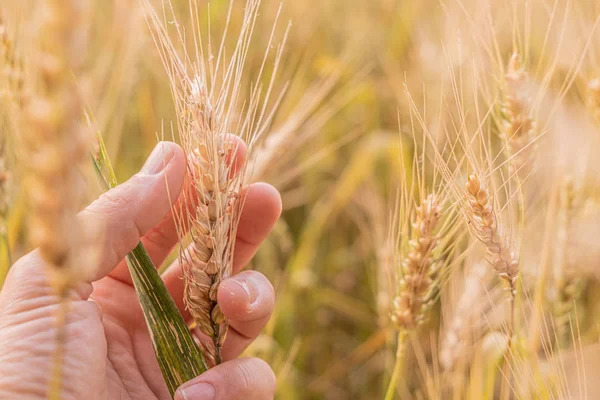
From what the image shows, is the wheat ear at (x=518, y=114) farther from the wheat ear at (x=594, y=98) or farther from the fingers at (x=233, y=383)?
the fingers at (x=233, y=383)

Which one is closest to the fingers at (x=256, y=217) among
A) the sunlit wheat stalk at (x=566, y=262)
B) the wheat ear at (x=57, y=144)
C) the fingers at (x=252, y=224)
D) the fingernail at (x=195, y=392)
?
the fingers at (x=252, y=224)

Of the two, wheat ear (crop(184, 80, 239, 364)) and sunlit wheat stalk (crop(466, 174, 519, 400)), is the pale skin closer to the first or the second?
wheat ear (crop(184, 80, 239, 364))

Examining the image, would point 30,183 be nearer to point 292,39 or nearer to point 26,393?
point 26,393

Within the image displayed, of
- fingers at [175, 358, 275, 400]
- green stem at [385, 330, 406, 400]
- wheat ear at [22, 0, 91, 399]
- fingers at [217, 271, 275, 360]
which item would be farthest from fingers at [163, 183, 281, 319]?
wheat ear at [22, 0, 91, 399]

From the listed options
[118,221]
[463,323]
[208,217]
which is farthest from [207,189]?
[463,323]

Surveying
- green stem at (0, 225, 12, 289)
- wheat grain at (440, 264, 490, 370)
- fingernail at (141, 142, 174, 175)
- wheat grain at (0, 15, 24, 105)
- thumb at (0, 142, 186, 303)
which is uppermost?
wheat grain at (0, 15, 24, 105)

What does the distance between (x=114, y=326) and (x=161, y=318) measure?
31 centimetres

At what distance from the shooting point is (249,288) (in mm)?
856

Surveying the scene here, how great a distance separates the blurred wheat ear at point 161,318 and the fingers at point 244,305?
0.21 ft

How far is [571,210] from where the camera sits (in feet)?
3.48

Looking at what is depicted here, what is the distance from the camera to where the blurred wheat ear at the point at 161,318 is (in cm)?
76

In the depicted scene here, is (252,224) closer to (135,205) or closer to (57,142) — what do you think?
(135,205)

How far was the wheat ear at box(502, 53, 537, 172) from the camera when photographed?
900 millimetres

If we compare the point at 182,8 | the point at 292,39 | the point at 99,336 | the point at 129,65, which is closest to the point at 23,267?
the point at 99,336
